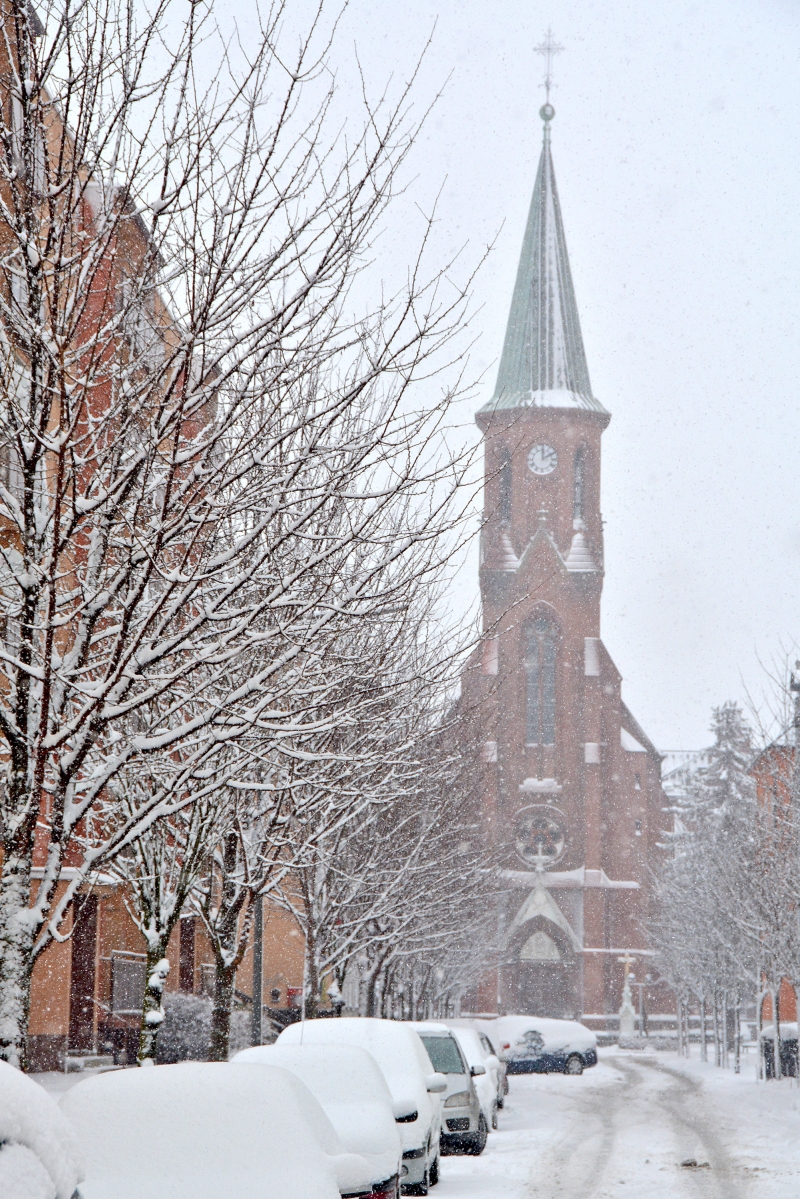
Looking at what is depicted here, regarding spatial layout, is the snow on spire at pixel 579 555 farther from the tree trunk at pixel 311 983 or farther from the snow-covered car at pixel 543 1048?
the tree trunk at pixel 311 983

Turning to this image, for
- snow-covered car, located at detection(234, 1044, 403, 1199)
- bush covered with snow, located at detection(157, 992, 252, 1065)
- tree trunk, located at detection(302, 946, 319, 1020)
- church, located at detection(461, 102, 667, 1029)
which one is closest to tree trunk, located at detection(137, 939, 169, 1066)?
snow-covered car, located at detection(234, 1044, 403, 1199)

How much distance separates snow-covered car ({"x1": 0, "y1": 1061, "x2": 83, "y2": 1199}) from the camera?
10.1 feet

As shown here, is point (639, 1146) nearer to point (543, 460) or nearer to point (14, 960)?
point (14, 960)

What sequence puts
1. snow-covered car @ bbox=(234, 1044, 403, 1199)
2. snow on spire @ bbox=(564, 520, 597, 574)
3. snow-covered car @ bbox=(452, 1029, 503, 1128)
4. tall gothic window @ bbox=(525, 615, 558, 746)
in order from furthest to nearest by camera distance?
snow on spire @ bbox=(564, 520, 597, 574)
tall gothic window @ bbox=(525, 615, 558, 746)
snow-covered car @ bbox=(452, 1029, 503, 1128)
snow-covered car @ bbox=(234, 1044, 403, 1199)

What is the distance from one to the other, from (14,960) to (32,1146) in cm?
359

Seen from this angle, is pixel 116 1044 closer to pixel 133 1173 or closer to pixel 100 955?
pixel 100 955

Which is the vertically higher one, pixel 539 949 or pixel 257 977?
pixel 257 977

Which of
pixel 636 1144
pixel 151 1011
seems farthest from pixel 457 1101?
pixel 151 1011

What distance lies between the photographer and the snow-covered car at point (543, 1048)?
42.5 metres

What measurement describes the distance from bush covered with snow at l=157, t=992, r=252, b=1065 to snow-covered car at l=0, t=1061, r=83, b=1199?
65.9ft

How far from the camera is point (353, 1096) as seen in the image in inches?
407

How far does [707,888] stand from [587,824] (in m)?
25.6

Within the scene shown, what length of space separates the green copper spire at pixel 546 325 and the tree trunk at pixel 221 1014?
2533 inches

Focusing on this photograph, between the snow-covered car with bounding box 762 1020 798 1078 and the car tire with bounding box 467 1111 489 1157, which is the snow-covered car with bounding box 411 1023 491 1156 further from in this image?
the snow-covered car with bounding box 762 1020 798 1078
